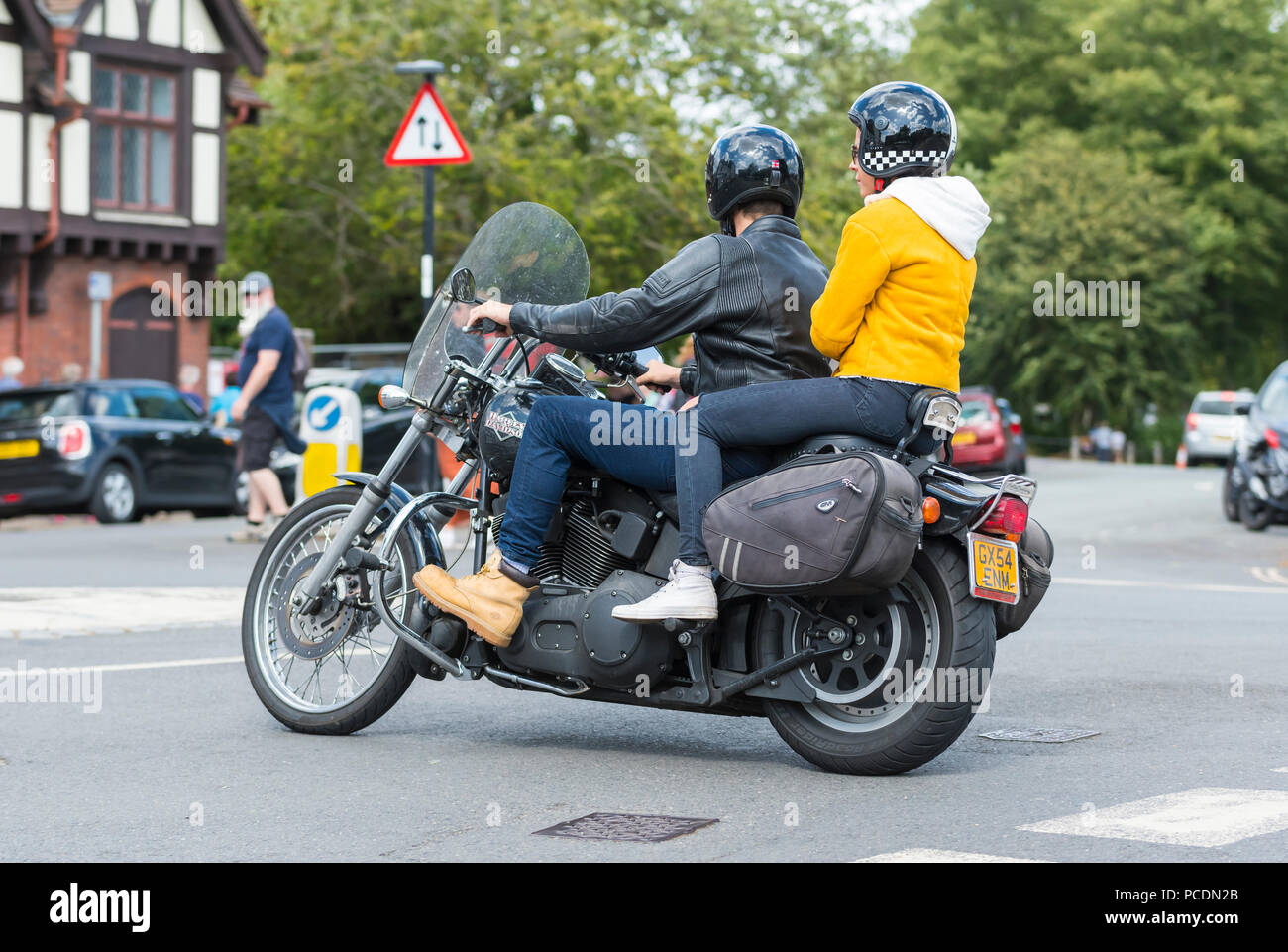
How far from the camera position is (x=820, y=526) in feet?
18.9

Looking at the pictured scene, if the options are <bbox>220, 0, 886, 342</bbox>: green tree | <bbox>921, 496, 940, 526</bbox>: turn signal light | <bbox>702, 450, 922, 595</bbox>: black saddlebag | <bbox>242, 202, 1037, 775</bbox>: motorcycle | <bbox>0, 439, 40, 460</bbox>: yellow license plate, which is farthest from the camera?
<bbox>220, 0, 886, 342</bbox>: green tree

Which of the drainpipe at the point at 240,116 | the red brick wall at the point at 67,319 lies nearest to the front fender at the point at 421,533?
the red brick wall at the point at 67,319

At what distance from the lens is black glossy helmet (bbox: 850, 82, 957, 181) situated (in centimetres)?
613

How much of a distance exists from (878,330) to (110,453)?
1606 cm

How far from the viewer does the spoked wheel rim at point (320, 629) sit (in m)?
6.78

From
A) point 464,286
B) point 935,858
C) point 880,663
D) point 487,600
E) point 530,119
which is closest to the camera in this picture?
point 935,858

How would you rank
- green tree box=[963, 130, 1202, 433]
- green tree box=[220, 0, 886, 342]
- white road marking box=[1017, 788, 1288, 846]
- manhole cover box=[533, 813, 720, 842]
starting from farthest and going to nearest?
green tree box=[963, 130, 1202, 433] → green tree box=[220, 0, 886, 342] → manhole cover box=[533, 813, 720, 842] → white road marking box=[1017, 788, 1288, 846]

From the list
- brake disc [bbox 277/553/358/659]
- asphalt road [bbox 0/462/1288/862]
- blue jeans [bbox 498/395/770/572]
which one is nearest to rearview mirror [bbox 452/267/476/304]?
blue jeans [bbox 498/395/770/572]

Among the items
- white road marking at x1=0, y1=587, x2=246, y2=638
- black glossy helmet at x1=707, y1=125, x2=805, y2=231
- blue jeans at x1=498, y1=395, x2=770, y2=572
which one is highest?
black glossy helmet at x1=707, y1=125, x2=805, y2=231

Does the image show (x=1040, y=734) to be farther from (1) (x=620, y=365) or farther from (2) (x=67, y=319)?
(2) (x=67, y=319)

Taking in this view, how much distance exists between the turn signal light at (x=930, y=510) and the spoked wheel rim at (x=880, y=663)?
200 millimetres

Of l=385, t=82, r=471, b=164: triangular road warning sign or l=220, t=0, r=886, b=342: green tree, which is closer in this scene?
l=385, t=82, r=471, b=164: triangular road warning sign

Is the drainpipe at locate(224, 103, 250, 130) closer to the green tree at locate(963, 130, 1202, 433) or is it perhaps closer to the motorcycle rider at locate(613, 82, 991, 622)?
the green tree at locate(963, 130, 1202, 433)

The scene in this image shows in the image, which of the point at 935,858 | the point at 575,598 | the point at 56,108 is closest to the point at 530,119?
the point at 56,108
